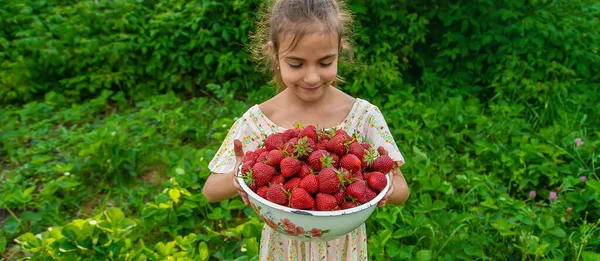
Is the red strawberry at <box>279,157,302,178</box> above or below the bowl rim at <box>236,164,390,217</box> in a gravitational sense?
above

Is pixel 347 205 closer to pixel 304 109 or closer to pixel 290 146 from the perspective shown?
pixel 290 146

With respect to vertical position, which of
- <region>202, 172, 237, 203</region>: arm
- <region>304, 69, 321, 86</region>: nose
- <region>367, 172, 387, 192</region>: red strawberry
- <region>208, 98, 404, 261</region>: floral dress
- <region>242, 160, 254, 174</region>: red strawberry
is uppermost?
<region>304, 69, 321, 86</region>: nose

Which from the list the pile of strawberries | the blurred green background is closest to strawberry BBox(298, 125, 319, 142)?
the pile of strawberries

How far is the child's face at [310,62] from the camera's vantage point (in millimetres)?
1576

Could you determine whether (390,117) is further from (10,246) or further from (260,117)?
(10,246)

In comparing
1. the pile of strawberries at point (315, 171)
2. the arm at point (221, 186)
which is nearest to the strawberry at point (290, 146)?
the pile of strawberries at point (315, 171)

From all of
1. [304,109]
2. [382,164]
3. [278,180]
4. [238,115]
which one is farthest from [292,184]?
[238,115]

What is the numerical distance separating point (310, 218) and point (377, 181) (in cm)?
21

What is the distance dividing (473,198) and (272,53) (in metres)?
1.86

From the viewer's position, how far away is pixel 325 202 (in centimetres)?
136

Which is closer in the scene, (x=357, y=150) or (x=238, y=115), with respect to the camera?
(x=357, y=150)

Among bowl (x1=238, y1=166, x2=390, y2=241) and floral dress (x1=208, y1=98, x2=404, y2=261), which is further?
floral dress (x1=208, y1=98, x2=404, y2=261)

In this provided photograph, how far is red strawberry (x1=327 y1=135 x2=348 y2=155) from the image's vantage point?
4.79 ft

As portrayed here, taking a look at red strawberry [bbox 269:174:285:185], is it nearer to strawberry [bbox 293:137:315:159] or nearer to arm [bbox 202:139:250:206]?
strawberry [bbox 293:137:315:159]
